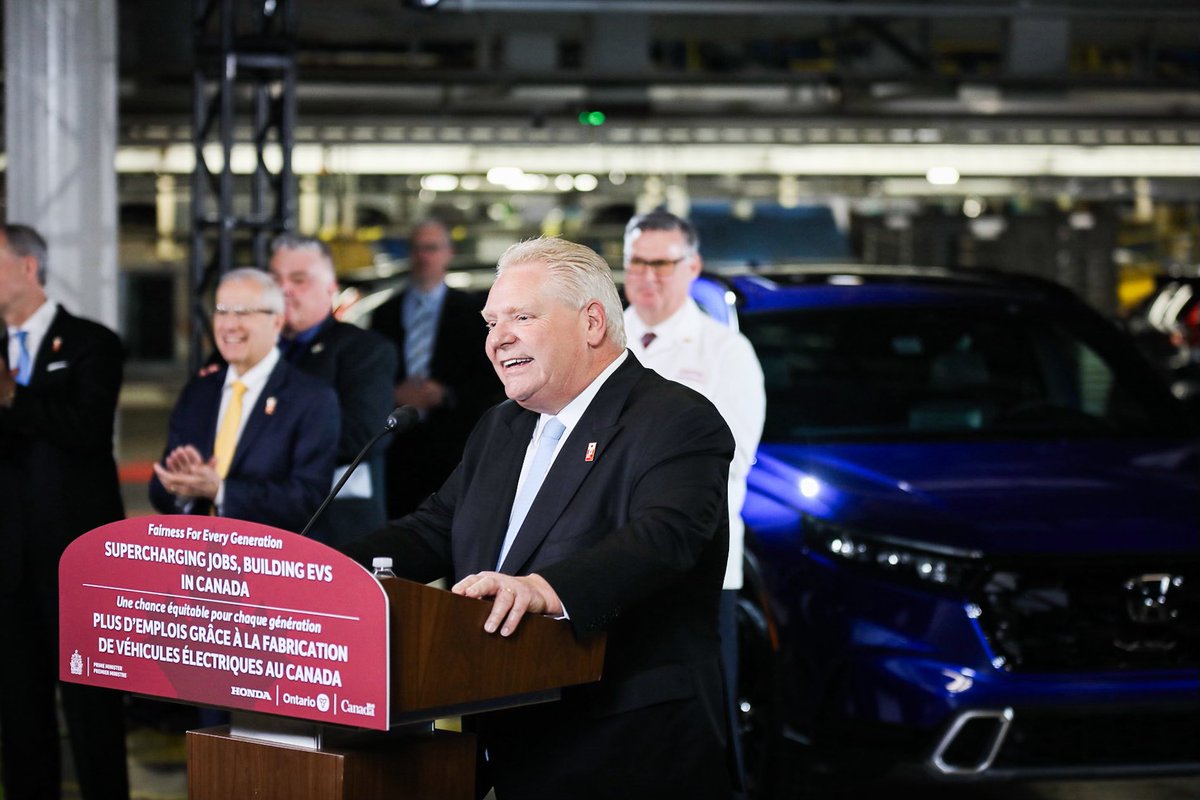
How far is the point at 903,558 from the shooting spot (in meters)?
4.43

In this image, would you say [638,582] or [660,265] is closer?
[638,582]

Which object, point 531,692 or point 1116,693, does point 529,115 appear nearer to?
point 1116,693

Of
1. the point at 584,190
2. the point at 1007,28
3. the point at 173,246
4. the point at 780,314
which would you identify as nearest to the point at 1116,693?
the point at 780,314

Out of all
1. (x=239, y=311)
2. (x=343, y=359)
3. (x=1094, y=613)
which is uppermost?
(x=239, y=311)

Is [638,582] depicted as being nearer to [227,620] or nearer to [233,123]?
[227,620]

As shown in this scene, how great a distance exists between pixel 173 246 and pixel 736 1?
→ 6.93m

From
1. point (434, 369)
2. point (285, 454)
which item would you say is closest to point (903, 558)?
point (285, 454)

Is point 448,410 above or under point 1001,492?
under

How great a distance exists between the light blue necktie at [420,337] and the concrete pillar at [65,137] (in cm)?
194

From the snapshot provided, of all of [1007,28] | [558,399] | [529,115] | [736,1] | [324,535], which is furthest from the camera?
[1007,28]

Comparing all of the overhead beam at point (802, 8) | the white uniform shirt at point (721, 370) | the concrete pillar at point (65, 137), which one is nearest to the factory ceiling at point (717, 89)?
the overhead beam at point (802, 8)

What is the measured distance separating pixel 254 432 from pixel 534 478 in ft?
6.20

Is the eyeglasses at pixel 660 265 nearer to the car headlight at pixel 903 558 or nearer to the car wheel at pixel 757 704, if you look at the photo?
the car headlight at pixel 903 558

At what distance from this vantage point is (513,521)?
2.74 m
